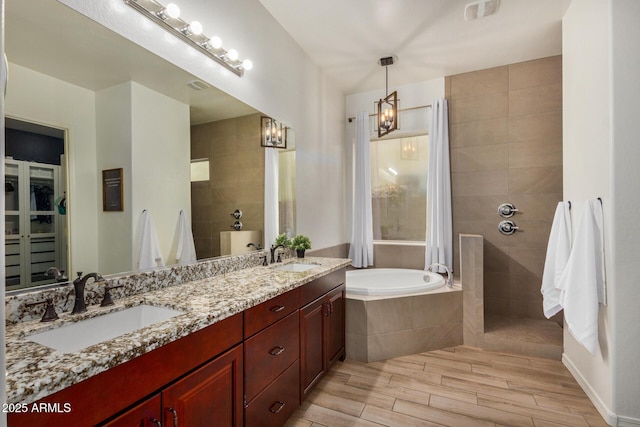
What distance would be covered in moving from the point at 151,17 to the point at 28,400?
1.69m

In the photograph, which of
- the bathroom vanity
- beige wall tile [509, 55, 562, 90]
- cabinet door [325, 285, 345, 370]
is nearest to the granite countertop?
the bathroom vanity

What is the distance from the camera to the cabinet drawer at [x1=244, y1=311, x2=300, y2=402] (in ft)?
4.66

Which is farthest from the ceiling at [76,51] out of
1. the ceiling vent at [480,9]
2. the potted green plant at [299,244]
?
the ceiling vent at [480,9]

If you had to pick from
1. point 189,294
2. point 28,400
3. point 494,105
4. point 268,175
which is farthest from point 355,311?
point 494,105

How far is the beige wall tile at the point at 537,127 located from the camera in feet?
10.6

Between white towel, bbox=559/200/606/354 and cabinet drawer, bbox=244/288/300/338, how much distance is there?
179 centimetres

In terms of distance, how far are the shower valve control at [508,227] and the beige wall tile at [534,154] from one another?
640mm

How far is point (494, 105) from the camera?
3471mm

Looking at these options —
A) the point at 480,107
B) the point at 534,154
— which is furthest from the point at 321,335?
the point at 480,107

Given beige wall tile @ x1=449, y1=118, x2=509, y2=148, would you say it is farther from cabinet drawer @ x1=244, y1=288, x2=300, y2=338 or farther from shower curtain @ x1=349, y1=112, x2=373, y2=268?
cabinet drawer @ x1=244, y1=288, x2=300, y2=338

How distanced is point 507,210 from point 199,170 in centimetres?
322

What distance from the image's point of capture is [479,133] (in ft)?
11.6

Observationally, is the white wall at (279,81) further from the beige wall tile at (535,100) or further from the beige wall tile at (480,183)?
the beige wall tile at (535,100)

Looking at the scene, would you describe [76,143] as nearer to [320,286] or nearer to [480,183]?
[320,286]
